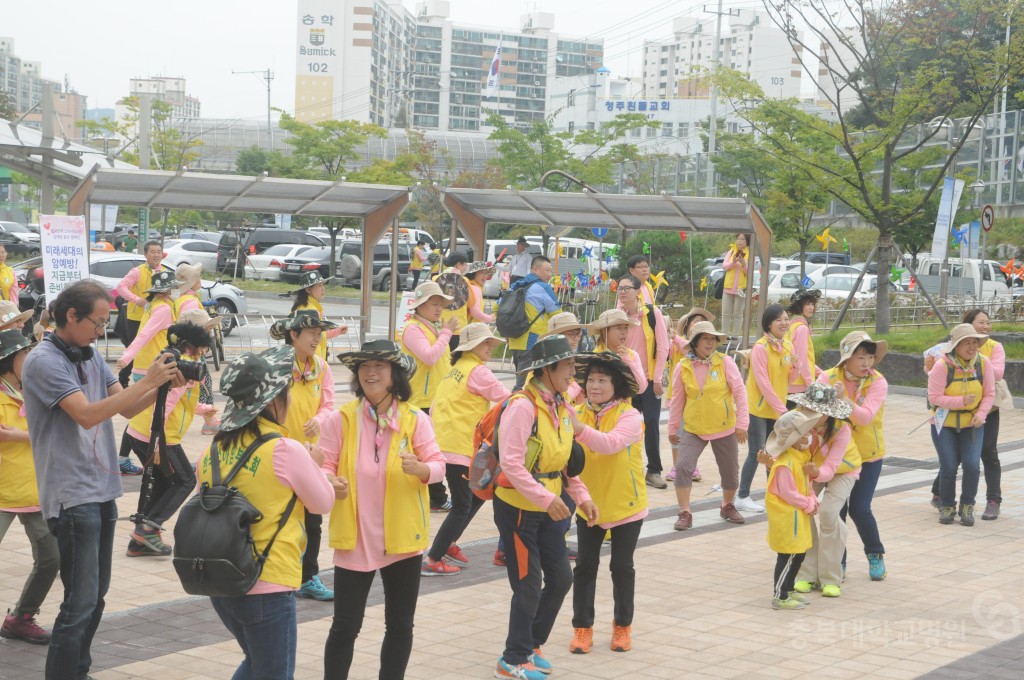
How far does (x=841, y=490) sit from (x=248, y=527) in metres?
4.54

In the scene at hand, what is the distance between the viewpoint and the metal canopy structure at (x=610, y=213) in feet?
54.4

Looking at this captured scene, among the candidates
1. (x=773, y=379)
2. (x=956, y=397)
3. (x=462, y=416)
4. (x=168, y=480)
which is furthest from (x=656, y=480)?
(x=168, y=480)

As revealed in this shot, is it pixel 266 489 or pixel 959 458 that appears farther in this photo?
pixel 959 458

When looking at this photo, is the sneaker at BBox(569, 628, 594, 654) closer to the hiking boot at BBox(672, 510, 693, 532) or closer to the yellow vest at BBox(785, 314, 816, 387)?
the hiking boot at BBox(672, 510, 693, 532)

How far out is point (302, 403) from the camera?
7023 millimetres

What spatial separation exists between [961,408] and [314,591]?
5.39 m

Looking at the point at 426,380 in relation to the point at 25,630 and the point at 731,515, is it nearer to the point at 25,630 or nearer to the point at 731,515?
the point at 731,515

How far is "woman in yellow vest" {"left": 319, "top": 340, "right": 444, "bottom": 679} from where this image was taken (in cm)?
492

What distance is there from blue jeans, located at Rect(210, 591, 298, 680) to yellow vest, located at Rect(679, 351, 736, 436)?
216 inches

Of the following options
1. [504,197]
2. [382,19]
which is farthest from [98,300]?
[382,19]

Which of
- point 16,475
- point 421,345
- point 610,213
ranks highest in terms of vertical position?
point 610,213

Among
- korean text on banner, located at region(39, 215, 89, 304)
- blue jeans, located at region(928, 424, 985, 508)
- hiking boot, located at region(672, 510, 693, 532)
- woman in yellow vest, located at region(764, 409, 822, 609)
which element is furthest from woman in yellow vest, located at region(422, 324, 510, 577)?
korean text on banner, located at region(39, 215, 89, 304)

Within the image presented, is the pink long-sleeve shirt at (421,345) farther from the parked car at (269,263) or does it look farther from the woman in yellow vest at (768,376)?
the parked car at (269,263)

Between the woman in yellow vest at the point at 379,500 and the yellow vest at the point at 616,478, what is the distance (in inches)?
49.6
